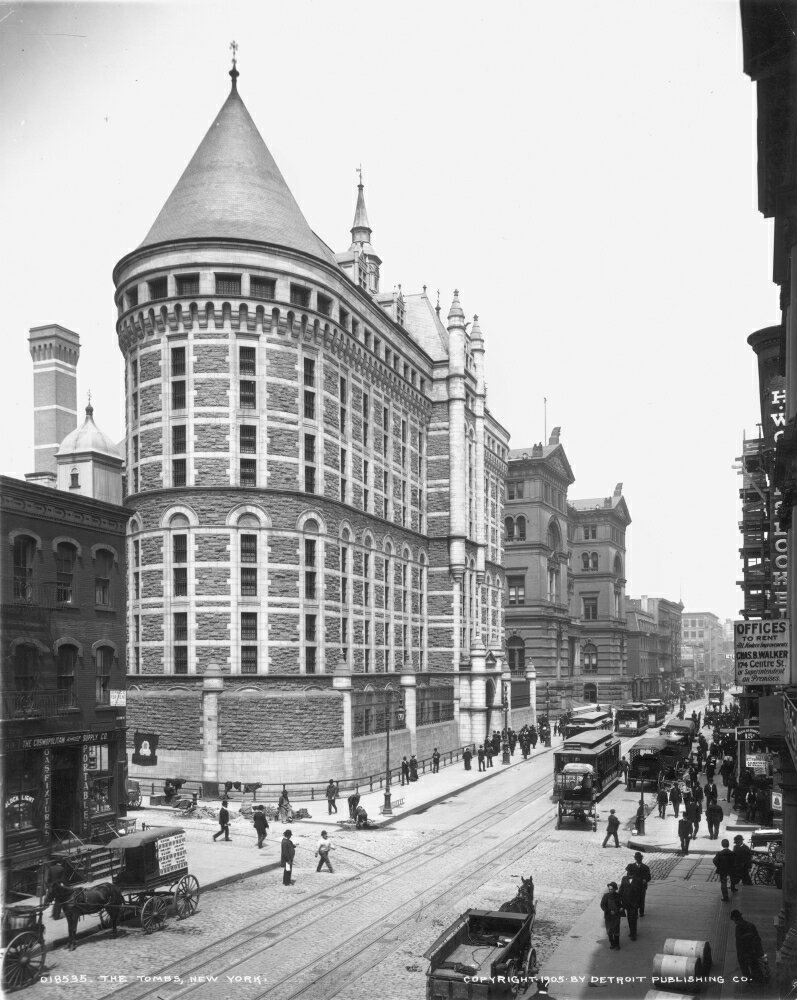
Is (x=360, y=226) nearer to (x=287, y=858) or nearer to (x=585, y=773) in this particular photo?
(x=585, y=773)

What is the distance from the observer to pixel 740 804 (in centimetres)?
4019

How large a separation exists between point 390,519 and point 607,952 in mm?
40441

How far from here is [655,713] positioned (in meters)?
87.6

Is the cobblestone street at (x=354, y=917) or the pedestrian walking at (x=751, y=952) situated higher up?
the pedestrian walking at (x=751, y=952)

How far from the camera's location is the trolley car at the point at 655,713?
85.8m

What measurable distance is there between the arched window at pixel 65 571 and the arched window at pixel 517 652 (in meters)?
67.2

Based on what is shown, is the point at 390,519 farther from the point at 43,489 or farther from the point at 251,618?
the point at 43,489

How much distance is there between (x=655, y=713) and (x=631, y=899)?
225ft

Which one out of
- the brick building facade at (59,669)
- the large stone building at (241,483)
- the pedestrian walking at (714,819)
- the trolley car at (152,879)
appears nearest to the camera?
the trolley car at (152,879)

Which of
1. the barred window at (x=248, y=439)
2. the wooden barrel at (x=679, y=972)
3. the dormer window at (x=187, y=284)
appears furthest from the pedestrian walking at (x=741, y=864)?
the dormer window at (x=187, y=284)

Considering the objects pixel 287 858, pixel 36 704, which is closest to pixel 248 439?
pixel 36 704

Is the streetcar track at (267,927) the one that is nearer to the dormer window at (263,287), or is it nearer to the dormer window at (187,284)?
the dormer window at (263,287)

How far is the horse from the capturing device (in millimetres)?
21156

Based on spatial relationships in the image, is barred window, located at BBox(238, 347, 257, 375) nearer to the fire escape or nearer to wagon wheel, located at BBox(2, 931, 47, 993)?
the fire escape
